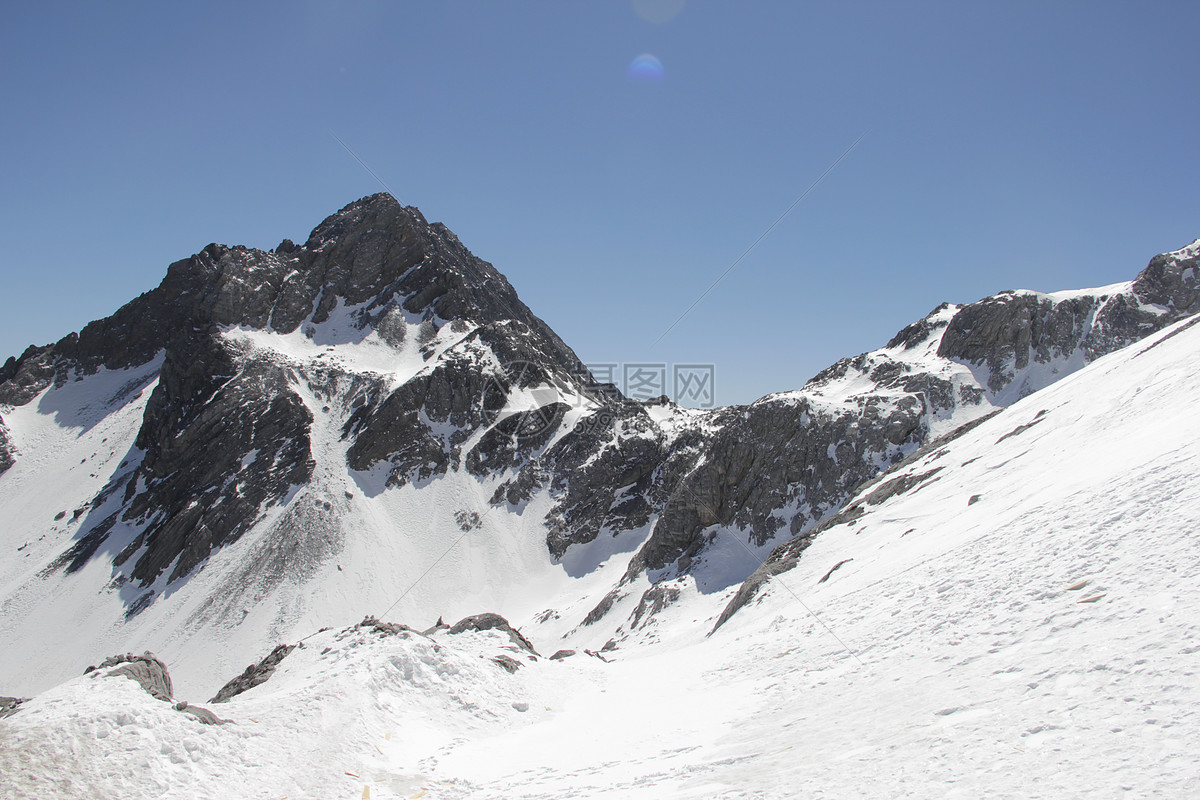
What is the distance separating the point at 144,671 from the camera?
486 inches

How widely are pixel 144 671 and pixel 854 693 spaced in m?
14.2

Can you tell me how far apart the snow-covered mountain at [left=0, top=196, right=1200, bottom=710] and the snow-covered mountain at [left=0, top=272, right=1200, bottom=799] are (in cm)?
2030

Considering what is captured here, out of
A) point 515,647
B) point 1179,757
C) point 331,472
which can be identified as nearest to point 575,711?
point 515,647

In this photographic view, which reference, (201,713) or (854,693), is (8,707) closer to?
(201,713)

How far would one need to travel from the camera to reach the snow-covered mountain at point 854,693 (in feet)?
18.5

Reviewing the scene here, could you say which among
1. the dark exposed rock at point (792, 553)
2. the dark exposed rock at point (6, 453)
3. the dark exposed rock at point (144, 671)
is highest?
the dark exposed rock at point (6, 453)

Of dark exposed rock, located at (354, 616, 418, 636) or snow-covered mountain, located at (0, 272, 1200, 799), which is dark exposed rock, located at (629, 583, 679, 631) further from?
dark exposed rock, located at (354, 616, 418, 636)

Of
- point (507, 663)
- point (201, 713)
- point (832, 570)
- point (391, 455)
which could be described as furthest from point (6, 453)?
point (832, 570)

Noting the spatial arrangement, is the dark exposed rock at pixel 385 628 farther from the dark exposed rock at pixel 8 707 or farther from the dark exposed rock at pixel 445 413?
the dark exposed rock at pixel 445 413

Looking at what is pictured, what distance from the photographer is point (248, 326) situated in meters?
83.1

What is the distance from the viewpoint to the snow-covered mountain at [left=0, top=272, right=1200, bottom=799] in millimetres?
5652

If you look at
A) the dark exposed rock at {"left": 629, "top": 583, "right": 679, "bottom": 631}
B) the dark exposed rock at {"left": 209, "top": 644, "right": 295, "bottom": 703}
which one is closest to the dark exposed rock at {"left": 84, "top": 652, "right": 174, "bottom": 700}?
the dark exposed rock at {"left": 209, "top": 644, "right": 295, "bottom": 703}

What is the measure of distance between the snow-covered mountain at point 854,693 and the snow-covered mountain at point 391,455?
20301mm

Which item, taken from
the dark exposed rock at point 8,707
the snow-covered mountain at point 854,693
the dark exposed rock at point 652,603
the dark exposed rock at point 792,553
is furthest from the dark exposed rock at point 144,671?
the dark exposed rock at point 652,603
